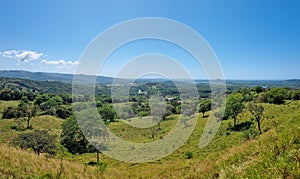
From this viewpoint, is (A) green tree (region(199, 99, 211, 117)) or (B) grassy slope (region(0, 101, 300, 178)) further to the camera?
(A) green tree (region(199, 99, 211, 117))

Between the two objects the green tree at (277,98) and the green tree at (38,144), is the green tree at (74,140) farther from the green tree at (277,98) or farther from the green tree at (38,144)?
the green tree at (277,98)

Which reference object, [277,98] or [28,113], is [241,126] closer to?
[277,98]

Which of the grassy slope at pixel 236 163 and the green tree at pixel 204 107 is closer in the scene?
the grassy slope at pixel 236 163

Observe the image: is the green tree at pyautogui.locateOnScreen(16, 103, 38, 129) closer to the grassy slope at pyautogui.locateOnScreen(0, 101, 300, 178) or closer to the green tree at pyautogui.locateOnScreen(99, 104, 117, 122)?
the green tree at pyautogui.locateOnScreen(99, 104, 117, 122)

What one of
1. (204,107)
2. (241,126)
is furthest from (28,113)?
(241,126)

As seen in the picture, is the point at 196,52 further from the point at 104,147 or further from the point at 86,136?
the point at 86,136

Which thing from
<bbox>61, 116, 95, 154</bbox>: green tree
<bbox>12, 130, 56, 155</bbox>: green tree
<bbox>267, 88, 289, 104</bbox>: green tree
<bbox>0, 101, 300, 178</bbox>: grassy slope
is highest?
<bbox>0, 101, 300, 178</bbox>: grassy slope

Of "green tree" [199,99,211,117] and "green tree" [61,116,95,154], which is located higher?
"green tree" [199,99,211,117]

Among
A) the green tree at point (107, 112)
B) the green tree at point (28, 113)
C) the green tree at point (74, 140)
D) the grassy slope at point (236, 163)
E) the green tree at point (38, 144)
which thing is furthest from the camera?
the green tree at point (107, 112)

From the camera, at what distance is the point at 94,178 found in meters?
9.62

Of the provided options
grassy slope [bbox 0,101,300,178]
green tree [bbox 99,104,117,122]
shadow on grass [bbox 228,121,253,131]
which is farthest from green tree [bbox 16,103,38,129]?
grassy slope [bbox 0,101,300,178]

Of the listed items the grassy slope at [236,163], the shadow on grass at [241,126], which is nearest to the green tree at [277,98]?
the shadow on grass at [241,126]

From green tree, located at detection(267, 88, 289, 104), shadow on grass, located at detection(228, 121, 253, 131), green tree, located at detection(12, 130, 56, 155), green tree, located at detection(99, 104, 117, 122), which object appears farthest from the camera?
green tree, located at detection(99, 104, 117, 122)

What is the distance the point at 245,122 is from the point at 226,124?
525cm
